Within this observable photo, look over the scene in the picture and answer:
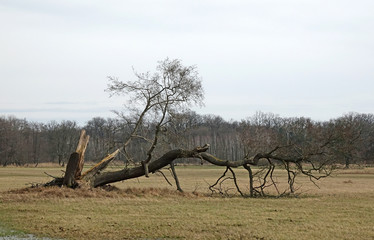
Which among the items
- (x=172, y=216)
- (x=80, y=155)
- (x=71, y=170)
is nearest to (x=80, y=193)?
(x=71, y=170)

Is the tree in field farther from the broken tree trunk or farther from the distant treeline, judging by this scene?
the distant treeline

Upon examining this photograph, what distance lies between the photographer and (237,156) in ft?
413

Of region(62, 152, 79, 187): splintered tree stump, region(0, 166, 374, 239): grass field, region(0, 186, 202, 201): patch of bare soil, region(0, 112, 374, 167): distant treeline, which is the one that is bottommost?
region(0, 166, 374, 239): grass field

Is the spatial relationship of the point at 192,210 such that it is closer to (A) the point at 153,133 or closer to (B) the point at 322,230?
(B) the point at 322,230

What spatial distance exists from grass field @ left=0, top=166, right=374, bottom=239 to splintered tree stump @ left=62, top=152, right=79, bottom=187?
33.9 inches

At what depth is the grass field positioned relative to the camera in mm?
12930

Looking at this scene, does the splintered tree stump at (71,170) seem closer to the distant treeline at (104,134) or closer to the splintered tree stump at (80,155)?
the splintered tree stump at (80,155)

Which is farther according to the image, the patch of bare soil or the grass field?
the patch of bare soil

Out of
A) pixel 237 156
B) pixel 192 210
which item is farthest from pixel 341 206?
pixel 237 156

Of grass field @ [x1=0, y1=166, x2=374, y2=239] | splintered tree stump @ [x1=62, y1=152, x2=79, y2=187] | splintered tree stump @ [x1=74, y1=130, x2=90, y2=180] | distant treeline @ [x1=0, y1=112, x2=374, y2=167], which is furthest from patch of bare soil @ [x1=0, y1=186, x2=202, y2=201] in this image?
distant treeline @ [x1=0, y1=112, x2=374, y2=167]

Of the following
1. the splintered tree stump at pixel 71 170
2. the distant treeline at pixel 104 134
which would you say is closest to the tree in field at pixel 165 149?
the splintered tree stump at pixel 71 170

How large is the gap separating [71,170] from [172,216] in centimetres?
816

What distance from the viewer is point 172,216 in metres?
16.3

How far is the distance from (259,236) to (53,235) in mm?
5164
